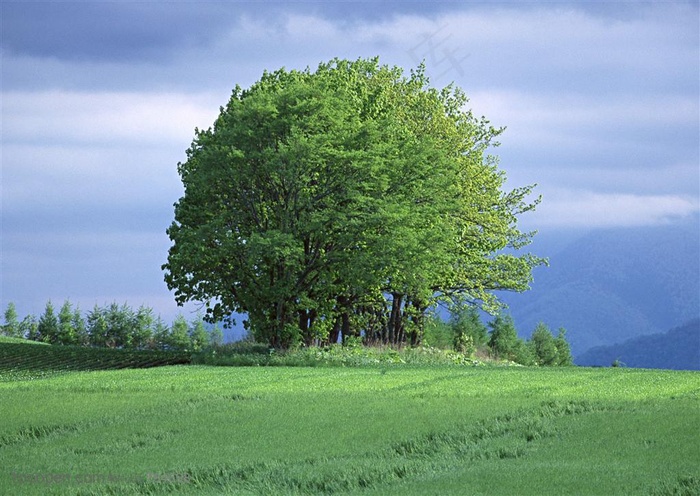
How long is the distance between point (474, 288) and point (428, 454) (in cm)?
3538

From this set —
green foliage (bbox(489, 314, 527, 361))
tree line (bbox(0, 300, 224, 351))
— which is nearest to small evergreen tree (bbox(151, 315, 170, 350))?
tree line (bbox(0, 300, 224, 351))

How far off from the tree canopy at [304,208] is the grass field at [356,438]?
12.1 metres

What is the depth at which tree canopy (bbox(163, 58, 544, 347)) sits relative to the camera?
35.4 meters

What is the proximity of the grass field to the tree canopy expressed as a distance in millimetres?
12113

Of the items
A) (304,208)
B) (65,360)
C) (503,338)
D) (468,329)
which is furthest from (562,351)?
(65,360)

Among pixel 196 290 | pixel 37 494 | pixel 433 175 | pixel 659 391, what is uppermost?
pixel 433 175

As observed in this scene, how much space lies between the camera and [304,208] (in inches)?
1432

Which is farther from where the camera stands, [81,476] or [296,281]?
[296,281]

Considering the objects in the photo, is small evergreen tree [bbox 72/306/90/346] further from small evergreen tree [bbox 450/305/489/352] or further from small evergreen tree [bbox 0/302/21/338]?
small evergreen tree [bbox 450/305/489/352]

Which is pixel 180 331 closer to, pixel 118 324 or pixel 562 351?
pixel 118 324

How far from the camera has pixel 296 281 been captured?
36.6 metres

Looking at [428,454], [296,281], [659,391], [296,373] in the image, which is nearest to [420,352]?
[296,281]

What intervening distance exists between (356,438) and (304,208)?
70.8 ft

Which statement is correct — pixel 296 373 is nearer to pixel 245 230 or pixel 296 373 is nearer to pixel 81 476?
pixel 245 230
